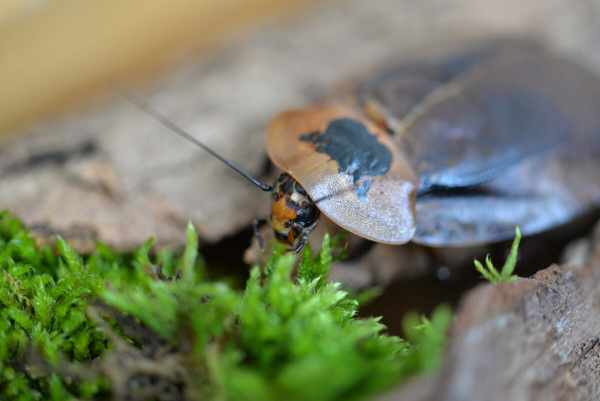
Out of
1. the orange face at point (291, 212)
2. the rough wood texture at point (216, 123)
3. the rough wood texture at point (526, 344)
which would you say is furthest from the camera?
the rough wood texture at point (216, 123)

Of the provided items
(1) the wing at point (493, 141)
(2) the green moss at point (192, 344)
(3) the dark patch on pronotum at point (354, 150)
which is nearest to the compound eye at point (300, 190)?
(3) the dark patch on pronotum at point (354, 150)

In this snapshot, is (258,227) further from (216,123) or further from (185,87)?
(185,87)

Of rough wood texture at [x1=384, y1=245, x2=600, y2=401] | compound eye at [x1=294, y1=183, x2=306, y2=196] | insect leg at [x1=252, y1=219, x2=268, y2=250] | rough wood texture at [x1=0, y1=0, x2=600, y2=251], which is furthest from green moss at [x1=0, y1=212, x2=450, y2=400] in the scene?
rough wood texture at [x1=0, y1=0, x2=600, y2=251]

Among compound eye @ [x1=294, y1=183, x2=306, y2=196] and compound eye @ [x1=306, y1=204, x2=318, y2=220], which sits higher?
compound eye @ [x1=294, y1=183, x2=306, y2=196]

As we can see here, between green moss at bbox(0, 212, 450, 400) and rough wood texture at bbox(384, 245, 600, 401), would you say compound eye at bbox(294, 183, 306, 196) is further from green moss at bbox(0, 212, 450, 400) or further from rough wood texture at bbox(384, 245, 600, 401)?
rough wood texture at bbox(384, 245, 600, 401)

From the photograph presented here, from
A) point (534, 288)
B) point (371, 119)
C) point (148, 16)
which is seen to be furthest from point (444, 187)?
point (148, 16)

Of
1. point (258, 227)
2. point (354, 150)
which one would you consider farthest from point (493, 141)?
point (258, 227)

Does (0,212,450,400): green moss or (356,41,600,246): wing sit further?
(356,41,600,246): wing

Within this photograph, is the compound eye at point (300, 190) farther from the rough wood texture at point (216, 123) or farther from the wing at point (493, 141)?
the wing at point (493, 141)
